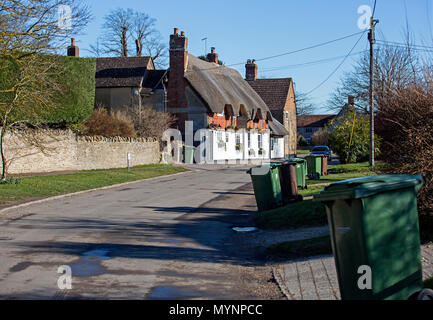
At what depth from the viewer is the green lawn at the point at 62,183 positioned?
719 inches

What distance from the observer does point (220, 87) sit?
4744cm

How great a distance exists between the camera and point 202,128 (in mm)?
42625

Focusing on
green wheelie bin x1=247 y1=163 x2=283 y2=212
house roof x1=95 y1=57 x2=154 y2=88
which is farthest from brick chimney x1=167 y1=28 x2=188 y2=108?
green wheelie bin x1=247 y1=163 x2=283 y2=212

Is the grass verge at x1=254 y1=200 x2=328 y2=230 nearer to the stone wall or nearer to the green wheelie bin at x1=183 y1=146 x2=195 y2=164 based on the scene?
the stone wall

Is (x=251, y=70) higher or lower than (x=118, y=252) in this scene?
higher

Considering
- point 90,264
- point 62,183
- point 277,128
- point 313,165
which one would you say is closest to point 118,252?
point 90,264

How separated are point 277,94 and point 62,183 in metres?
44.7

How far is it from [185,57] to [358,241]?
126 feet

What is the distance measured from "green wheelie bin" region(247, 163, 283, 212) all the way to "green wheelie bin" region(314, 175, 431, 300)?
8427 millimetres

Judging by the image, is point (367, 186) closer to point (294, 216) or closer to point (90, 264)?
point (90, 264)

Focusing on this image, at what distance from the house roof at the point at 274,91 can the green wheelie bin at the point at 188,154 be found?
78.3 feet

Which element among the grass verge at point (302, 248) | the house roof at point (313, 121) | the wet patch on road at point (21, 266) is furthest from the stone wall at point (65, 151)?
the house roof at point (313, 121)

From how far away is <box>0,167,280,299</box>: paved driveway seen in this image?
6.99m
